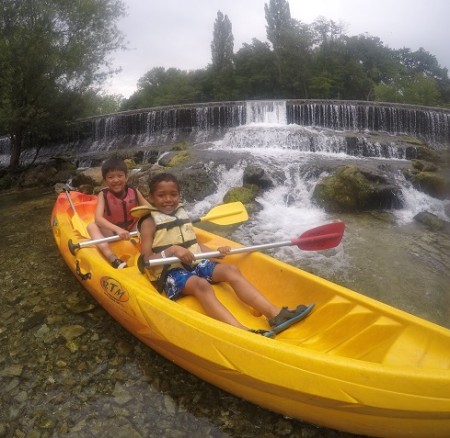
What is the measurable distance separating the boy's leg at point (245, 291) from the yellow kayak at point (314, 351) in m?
0.17

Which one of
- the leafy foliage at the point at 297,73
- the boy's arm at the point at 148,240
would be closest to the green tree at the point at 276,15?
the leafy foliage at the point at 297,73

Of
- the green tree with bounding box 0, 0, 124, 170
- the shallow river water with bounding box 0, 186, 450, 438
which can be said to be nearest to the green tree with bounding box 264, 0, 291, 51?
the green tree with bounding box 0, 0, 124, 170

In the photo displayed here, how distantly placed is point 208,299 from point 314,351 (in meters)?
0.94

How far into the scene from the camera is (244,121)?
52.4ft

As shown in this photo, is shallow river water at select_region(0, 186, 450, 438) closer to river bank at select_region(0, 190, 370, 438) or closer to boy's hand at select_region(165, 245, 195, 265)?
river bank at select_region(0, 190, 370, 438)

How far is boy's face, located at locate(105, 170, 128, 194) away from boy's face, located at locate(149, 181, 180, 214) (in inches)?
43.5

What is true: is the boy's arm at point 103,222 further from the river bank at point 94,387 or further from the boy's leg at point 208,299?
the boy's leg at point 208,299

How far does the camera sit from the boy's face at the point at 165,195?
9.84ft

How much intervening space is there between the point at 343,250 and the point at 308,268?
3.00 ft

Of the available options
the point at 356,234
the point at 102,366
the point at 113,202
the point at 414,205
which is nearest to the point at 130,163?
the point at 356,234

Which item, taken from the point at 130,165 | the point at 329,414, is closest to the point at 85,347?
the point at 329,414

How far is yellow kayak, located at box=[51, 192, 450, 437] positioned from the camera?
176 centimetres

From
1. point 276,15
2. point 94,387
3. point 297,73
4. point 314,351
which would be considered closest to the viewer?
point 314,351

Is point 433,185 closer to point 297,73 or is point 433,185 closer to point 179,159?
point 179,159
